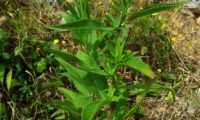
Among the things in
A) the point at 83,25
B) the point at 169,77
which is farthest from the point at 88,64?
the point at 169,77

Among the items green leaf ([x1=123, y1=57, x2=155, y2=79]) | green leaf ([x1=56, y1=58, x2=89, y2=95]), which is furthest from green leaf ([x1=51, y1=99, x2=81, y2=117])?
green leaf ([x1=123, y1=57, x2=155, y2=79])

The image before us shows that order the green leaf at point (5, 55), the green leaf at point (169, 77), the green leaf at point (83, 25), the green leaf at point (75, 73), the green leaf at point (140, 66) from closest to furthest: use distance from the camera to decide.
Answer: the green leaf at point (83, 25)
the green leaf at point (140, 66)
the green leaf at point (75, 73)
the green leaf at point (5, 55)
the green leaf at point (169, 77)

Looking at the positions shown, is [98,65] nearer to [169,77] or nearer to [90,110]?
[90,110]

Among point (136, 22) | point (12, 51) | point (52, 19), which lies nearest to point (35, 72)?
point (12, 51)

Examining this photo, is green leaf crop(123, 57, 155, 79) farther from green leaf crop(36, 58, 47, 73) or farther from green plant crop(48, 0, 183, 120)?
green leaf crop(36, 58, 47, 73)

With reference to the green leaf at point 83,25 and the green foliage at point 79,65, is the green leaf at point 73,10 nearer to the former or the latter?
the green foliage at point 79,65

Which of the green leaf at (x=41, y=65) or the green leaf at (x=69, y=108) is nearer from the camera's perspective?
the green leaf at (x=69, y=108)

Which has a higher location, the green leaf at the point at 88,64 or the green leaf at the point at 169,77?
the green leaf at the point at 88,64

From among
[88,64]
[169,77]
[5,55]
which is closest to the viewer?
[88,64]

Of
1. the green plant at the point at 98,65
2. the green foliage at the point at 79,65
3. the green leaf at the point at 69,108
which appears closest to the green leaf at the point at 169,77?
the green foliage at the point at 79,65
